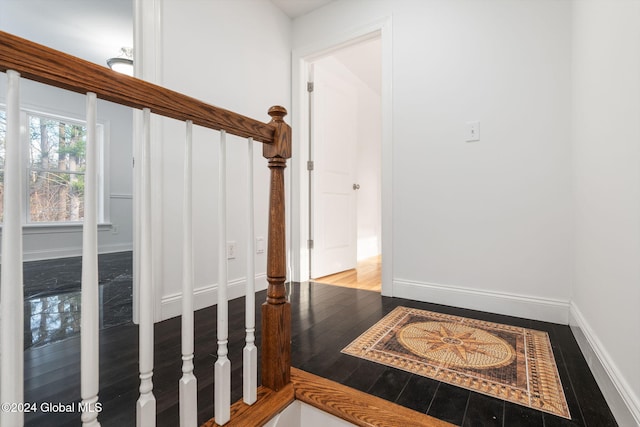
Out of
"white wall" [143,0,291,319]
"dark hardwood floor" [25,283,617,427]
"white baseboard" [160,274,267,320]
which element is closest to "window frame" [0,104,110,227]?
"white wall" [143,0,291,319]

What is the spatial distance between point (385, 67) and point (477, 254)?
1476 mm

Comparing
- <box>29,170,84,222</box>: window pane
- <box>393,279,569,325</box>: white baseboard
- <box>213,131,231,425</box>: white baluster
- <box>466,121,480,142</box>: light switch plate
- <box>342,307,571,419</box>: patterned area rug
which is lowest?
<box>342,307,571,419</box>: patterned area rug

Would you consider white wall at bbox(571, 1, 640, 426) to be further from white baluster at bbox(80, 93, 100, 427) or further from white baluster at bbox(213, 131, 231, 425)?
white baluster at bbox(80, 93, 100, 427)

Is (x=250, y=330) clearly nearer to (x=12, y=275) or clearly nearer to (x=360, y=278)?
(x=12, y=275)

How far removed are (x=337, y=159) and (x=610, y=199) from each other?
2336 mm

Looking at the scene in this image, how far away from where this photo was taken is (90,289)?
63 cm

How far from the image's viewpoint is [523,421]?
0.95 metres

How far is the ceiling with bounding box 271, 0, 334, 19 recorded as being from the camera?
2627 mm

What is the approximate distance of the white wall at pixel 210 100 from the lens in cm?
183

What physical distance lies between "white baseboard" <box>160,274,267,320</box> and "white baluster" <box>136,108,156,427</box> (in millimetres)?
1166

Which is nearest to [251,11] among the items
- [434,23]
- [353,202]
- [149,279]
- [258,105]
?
[258,105]

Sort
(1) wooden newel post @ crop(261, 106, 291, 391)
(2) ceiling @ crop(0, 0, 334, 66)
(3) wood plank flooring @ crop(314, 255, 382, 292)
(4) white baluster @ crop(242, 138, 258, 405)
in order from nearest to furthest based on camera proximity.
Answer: (4) white baluster @ crop(242, 138, 258, 405)
(1) wooden newel post @ crop(261, 106, 291, 391)
(3) wood plank flooring @ crop(314, 255, 382, 292)
(2) ceiling @ crop(0, 0, 334, 66)

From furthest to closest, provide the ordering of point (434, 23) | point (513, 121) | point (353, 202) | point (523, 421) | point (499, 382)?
point (353, 202), point (434, 23), point (513, 121), point (499, 382), point (523, 421)

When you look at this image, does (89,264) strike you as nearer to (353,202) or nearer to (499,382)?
(499,382)
